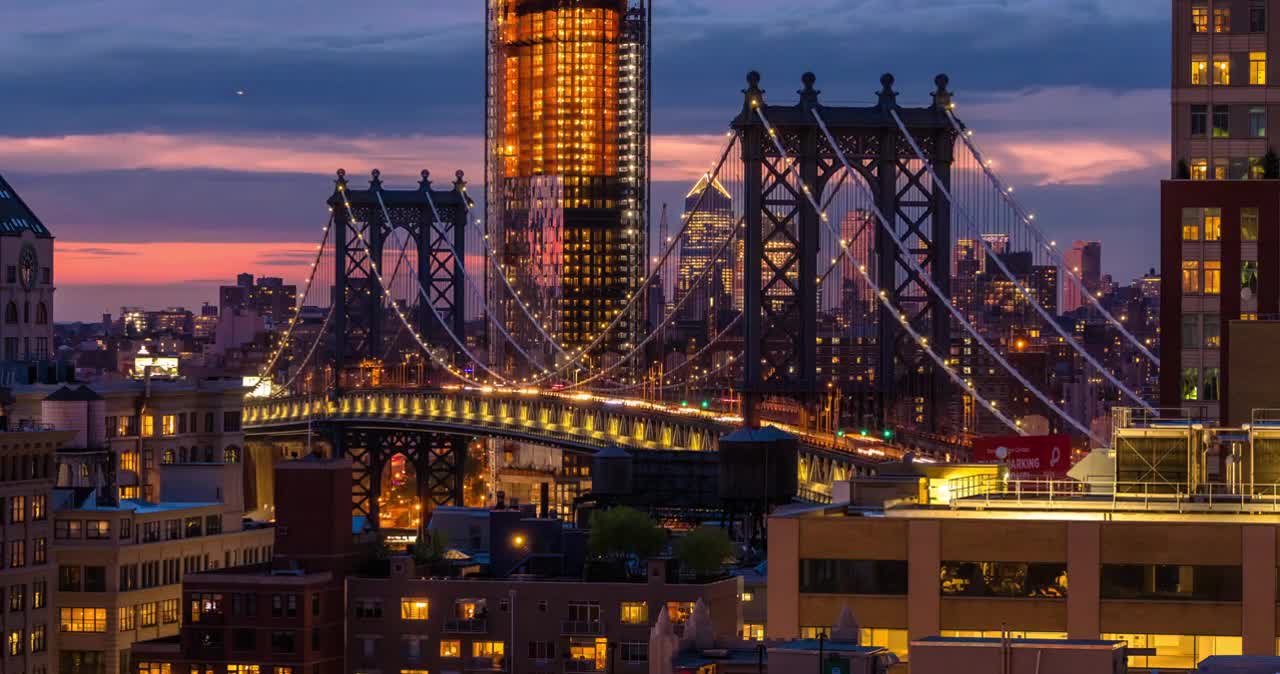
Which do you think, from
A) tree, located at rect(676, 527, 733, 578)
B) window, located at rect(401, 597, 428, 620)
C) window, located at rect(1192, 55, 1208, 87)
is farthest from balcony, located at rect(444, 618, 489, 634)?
window, located at rect(1192, 55, 1208, 87)

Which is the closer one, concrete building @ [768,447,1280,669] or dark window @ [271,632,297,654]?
concrete building @ [768,447,1280,669]

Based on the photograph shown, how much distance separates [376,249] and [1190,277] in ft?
396

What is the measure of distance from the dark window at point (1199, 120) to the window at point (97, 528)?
43.9 meters

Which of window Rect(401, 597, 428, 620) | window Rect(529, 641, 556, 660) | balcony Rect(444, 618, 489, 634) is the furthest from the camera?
window Rect(401, 597, 428, 620)

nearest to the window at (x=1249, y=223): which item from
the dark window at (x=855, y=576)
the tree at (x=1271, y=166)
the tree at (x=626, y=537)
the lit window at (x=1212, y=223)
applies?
the lit window at (x=1212, y=223)

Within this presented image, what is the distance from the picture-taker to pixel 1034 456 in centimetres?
6738

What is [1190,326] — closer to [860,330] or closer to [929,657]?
[929,657]

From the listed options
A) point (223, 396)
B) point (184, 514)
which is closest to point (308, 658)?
point (184, 514)

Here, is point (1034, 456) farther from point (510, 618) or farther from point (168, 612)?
point (168, 612)

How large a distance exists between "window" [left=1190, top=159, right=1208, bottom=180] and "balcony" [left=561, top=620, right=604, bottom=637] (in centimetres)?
2224

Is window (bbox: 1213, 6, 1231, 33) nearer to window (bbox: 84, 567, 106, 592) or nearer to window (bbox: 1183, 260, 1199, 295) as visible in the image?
window (bbox: 1183, 260, 1199, 295)

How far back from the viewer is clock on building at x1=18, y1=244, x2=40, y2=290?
151000 millimetres

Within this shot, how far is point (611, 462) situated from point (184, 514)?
66.4 feet

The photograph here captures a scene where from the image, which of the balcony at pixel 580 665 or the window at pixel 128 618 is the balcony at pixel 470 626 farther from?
the window at pixel 128 618
